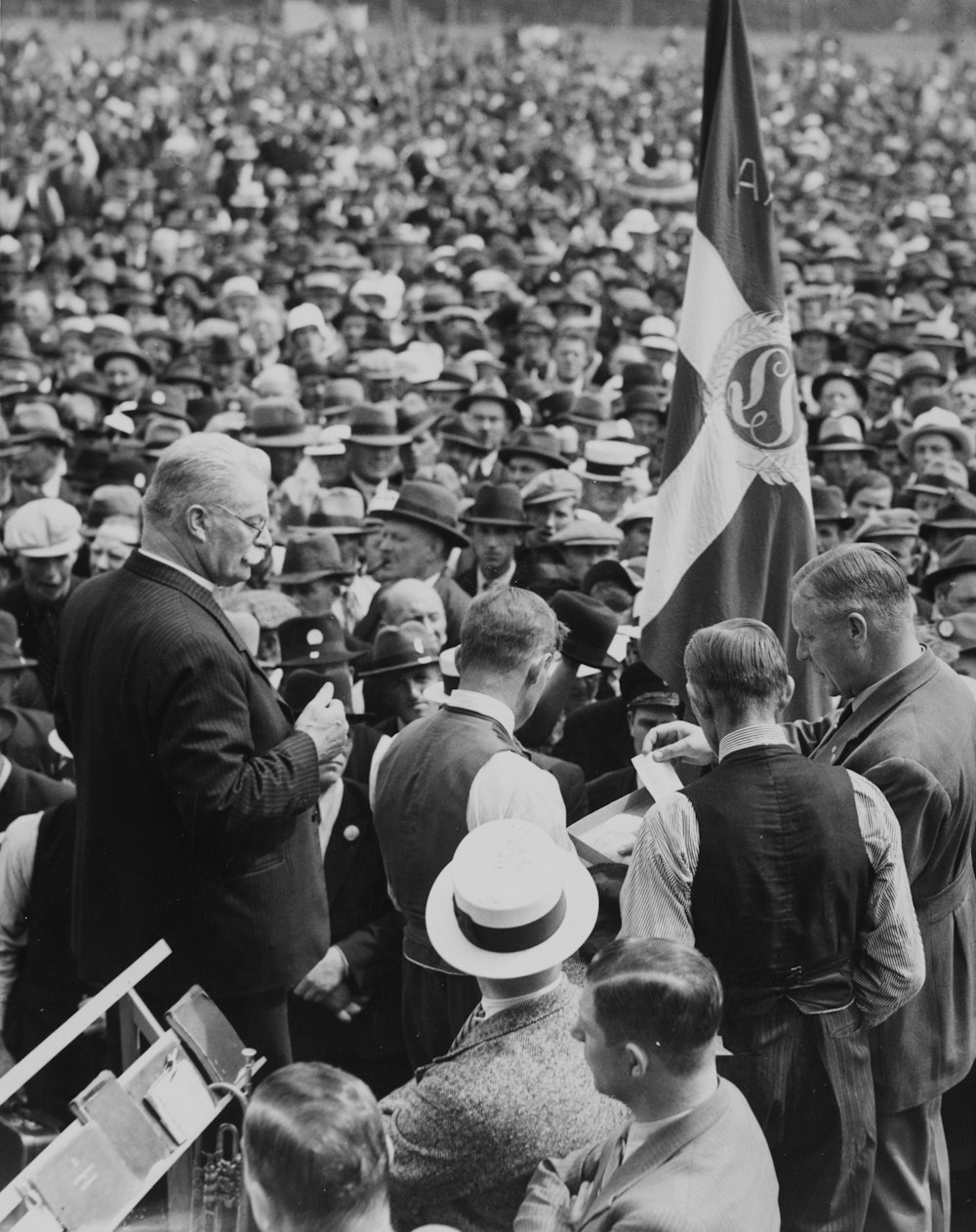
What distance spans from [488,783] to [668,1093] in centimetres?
121

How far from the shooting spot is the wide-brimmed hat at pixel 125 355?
1220cm

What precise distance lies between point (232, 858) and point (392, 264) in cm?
1404

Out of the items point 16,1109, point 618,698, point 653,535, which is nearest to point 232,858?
point 16,1109

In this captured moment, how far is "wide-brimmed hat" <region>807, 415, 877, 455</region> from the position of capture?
9.48 m

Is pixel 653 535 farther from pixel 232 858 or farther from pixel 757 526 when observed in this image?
pixel 232 858

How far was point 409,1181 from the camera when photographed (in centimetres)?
301

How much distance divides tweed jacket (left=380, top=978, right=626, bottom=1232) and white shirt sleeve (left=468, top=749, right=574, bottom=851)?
2.46 feet

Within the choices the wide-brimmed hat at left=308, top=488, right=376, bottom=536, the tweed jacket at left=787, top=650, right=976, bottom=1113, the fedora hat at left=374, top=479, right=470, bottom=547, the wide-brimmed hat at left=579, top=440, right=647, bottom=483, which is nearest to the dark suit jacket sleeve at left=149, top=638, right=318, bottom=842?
the tweed jacket at left=787, top=650, right=976, bottom=1113

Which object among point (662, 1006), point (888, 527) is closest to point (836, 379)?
point (888, 527)

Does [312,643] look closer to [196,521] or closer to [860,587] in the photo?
[196,521]

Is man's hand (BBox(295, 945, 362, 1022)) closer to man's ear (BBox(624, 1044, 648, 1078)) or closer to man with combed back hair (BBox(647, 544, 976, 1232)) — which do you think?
man with combed back hair (BBox(647, 544, 976, 1232))

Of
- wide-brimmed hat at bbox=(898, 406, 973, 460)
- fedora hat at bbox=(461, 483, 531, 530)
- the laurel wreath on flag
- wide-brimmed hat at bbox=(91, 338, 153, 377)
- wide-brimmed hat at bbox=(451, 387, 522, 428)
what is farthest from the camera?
wide-brimmed hat at bbox=(91, 338, 153, 377)

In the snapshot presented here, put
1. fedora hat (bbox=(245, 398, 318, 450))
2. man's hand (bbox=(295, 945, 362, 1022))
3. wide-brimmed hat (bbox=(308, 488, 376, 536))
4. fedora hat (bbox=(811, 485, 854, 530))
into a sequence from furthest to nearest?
fedora hat (bbox=(245, 398, 318, 450)) → wide-brimmed hat (bbox=(308, 488, 376, 536)) → fedora hat (bbox=(811, 485, 854, 530)) → man's hand (bbox=(295, 945, 362, 1022))

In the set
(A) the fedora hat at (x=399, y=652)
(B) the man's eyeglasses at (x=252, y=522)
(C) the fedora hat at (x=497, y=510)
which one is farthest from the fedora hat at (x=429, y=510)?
(B) the man's eyeglasses at (x=252, y=522)
